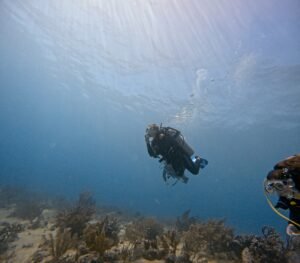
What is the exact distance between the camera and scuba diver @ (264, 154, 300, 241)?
9.62ft

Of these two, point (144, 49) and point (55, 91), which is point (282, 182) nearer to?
point (144, 49)

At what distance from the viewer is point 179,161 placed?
7164 millimetres

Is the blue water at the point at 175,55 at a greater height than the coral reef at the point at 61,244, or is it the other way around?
the blue water at the point at 175,55

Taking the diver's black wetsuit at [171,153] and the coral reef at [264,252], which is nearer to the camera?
the coral reef at [264,252]

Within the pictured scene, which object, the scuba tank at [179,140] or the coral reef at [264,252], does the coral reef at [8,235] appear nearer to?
the scuba tank at [179,140]

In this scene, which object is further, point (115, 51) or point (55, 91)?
point (55, 91)

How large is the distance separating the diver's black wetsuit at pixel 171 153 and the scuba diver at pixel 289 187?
157 inches

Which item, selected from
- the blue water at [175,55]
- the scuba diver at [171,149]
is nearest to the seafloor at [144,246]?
the scuba diver at [171,149]

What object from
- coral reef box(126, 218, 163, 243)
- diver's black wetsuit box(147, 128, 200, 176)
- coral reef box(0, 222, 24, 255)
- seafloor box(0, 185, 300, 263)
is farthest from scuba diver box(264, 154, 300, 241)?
coral reef box(0, 222, 24, 255)

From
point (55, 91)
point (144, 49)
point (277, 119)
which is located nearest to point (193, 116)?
point (277, 119)

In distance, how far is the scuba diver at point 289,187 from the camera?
115 inches

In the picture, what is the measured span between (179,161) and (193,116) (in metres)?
33.0

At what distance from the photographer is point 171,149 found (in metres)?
7.03

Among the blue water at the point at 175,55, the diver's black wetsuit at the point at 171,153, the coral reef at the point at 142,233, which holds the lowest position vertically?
the coral reef at the point at 142,233
